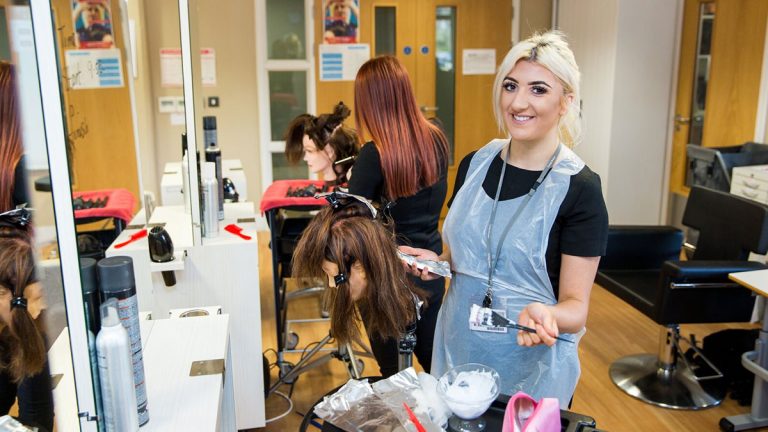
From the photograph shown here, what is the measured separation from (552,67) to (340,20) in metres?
3.96

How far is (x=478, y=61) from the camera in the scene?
5324 mm

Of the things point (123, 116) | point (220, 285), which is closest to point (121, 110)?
point (123, 116)

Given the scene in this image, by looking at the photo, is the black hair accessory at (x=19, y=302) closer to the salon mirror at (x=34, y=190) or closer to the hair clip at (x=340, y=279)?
the salon mirror at (x=34, y=190)

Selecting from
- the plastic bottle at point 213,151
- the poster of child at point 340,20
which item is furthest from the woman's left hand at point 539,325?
the poster of child at point 340,20

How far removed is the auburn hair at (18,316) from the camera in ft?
2.75

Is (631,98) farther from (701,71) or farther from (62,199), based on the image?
(62,199)

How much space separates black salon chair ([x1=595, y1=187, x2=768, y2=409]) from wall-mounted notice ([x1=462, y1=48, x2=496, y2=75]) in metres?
2.71

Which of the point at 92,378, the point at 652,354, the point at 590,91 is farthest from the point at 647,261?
the point at 92,378

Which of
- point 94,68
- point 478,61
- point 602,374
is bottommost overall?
point 602,374

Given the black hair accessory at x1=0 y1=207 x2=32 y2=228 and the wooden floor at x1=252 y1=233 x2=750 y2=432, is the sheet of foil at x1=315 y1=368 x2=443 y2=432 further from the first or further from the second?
the wooden floor at x1=252 y1=233 x2=750 y2=432

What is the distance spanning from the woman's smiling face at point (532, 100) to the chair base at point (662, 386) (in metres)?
1.80

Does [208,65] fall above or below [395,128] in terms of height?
above

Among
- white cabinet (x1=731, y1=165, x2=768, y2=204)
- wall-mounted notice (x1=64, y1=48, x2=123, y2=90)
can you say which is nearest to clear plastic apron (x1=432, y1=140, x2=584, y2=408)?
wall-mounted notice (x1=64, y1=48, x2=123, y2=90)

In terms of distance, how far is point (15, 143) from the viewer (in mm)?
847
